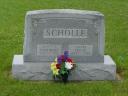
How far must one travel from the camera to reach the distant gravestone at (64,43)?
8.27 meters

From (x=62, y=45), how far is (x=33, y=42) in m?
0.51

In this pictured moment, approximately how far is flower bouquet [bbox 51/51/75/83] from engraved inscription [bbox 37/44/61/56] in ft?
0.70

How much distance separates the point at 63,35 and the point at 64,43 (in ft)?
0.48

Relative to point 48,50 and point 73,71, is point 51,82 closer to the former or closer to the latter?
point 73,71

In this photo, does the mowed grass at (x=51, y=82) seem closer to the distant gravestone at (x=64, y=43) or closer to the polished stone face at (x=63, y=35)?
the distant gravestone at (x=64, y=43)

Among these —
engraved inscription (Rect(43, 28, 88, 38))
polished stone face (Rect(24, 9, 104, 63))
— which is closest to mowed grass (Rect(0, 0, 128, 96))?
polished stone face (Rect(24, 9, 104, 63))

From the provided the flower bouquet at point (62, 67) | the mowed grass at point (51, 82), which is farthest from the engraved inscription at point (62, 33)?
the mowed grass at point (51, 82)

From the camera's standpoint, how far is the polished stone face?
8.25m

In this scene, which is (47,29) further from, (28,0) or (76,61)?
(28,0)

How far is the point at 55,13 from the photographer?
26.9ft

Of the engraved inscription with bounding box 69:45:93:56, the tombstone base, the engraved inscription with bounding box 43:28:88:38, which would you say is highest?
the engraved inscription with bounding box 43:28:88:38

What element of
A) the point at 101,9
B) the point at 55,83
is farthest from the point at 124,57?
the point at 101,9

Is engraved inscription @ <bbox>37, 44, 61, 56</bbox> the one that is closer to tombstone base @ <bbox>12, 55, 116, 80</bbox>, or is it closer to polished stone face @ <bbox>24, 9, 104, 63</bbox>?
polished stone face @ <bbox>24, 9, 104, 63</bbox>

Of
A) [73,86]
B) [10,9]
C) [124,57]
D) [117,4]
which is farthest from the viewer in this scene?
[117,4]
